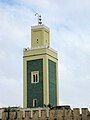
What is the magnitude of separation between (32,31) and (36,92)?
738 centimetres

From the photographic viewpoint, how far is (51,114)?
24.6m

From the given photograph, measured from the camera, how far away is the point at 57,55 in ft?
186

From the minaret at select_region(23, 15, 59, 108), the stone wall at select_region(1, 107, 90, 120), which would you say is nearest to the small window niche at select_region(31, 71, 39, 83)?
the minaret at select_region(23, 15, 59, 108)

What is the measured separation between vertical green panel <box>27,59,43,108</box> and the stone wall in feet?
89.6

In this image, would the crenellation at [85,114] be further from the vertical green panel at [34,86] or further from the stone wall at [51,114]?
the vertical green panel at [34,86]

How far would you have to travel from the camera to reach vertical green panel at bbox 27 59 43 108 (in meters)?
53.7

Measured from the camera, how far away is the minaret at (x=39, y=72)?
53562 millimetres

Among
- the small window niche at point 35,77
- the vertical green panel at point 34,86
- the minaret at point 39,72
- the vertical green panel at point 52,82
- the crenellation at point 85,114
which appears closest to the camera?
the crenellation at point 85,114

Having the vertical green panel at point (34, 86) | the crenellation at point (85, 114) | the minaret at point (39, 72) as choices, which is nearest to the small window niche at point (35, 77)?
the minaret at point (39, 72)

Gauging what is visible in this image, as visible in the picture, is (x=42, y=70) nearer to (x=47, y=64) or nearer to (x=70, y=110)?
(x=47, y=64)

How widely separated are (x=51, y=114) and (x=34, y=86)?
29.9m

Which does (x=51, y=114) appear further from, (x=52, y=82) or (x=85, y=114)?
(x=52, y=82)

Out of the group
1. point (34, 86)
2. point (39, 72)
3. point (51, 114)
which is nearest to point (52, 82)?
point (39, 72)

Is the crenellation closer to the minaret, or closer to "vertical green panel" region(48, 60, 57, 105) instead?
the minaret
